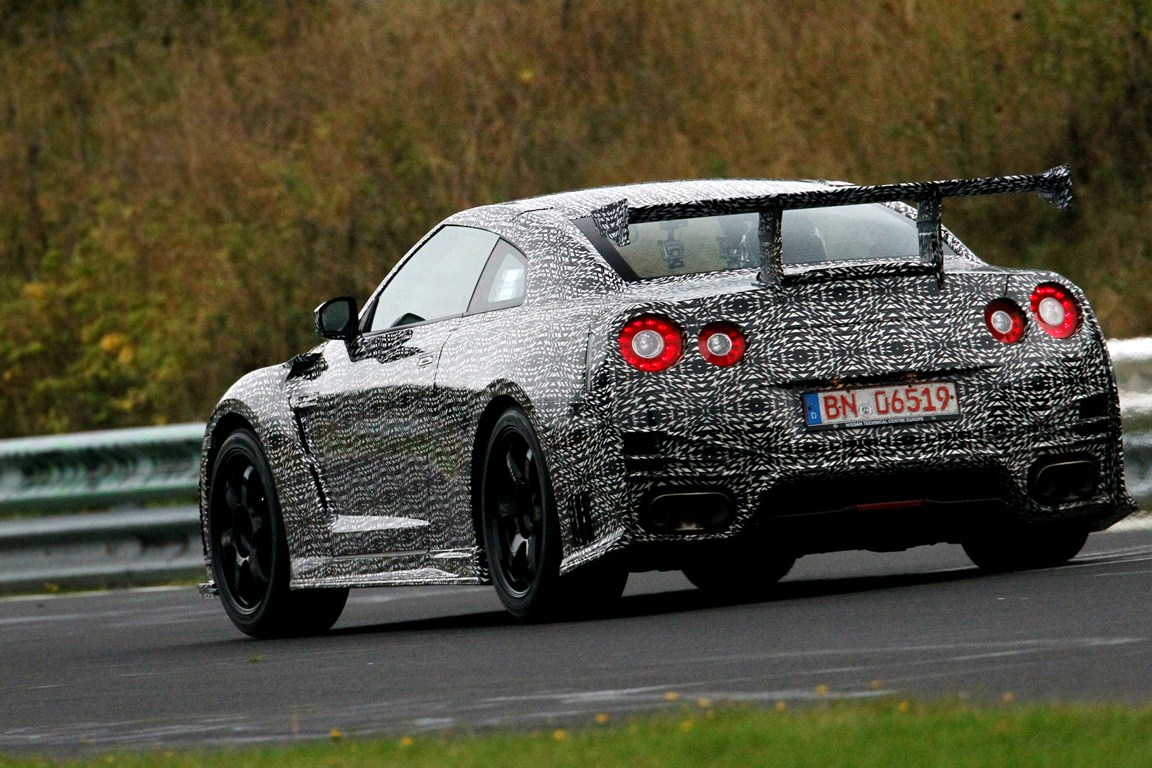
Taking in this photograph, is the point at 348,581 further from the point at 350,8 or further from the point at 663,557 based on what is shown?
the point at 350,8

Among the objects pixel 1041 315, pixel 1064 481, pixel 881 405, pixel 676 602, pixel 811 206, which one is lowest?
pixel 676 602

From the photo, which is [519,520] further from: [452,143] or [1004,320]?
[452,143]

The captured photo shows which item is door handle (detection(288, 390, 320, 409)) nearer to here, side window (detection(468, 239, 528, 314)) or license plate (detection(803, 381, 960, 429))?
side window (detection(468, 239, 528, 314))

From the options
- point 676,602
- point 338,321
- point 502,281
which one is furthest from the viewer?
point 338,321

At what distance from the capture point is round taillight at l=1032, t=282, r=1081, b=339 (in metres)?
8.63

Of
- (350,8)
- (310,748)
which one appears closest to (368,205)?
(350,8)

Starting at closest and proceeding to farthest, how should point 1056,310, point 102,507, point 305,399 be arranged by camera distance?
point 1056,310, point 305,399, point 102,507

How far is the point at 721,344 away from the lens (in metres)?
8.30

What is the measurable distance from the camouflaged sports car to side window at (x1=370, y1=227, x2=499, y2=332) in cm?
2

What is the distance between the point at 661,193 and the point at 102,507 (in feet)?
21.6

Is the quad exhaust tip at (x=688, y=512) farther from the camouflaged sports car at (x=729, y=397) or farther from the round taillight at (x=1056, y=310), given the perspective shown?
the round taillight at (x=1056, y=310)

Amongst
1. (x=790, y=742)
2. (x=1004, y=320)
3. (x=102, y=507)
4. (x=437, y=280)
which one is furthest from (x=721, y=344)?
(x=102, y=507)

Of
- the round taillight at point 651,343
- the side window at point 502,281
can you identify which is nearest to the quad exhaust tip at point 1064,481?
the round taillight at point 651,343

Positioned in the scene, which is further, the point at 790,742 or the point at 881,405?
the point at 881,405
